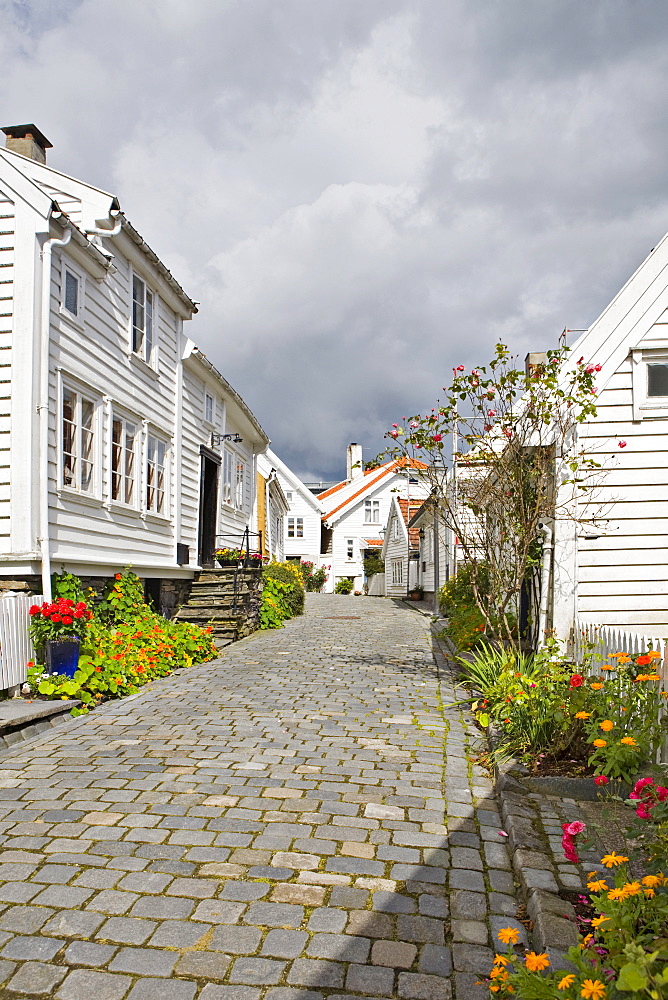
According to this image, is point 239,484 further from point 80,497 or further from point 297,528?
point 297,528

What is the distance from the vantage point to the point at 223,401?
19.4 metres

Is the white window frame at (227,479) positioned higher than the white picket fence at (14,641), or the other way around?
the white window frame at (227,479)

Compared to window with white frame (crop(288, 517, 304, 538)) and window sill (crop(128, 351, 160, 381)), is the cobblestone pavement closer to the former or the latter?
window sill (crop(128, 351, 160, 381))

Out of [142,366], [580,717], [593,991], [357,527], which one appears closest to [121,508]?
[142,366]

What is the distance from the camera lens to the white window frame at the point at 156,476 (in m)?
13.9

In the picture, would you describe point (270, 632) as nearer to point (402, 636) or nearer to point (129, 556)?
point (402, 636)

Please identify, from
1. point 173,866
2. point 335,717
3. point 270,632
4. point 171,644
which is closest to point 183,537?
point 270,632

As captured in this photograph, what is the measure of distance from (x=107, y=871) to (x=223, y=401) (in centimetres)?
1603

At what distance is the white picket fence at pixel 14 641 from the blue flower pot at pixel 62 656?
0.22 metres

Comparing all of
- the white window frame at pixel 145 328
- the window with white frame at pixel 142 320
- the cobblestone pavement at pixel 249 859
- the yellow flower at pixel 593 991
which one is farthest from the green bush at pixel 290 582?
the yellow flower at pixel 593 991

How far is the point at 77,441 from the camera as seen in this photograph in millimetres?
10984

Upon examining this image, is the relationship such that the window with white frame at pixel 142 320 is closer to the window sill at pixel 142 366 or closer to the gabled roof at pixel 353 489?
the window sill at pixel 142 366

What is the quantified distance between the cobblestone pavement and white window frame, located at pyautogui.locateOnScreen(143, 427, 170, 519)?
6665 millimetres

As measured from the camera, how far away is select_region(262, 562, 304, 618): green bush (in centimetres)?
2005
